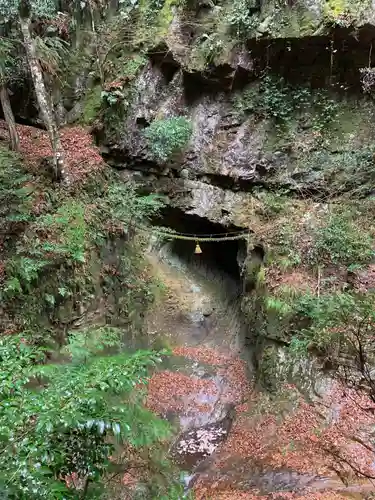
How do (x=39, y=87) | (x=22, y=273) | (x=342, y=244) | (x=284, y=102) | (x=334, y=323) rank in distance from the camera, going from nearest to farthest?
(x=334, y=323) < (x=22, y=273) < (x=342, y=244) < (x=39, y=87) < (x=284, y=102)

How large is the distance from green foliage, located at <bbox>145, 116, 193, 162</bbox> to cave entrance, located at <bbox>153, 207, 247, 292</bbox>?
171cm

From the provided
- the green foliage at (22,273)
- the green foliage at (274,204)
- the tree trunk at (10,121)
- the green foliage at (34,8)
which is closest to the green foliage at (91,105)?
the green foliage at (34,8)

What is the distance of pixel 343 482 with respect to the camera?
5469 millimetres

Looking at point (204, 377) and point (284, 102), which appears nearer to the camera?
point (204, 377)

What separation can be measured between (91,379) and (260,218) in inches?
342

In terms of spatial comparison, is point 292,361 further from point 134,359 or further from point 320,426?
point 134,359

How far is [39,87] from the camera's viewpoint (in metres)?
9.22

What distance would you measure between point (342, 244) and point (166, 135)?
5578 millimetres

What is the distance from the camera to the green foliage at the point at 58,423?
82.5 inches

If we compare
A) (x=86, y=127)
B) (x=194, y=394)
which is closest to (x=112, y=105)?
(x=86, y=127)

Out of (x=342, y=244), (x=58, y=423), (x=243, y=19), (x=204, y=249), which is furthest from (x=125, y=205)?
(x=58, y=423)

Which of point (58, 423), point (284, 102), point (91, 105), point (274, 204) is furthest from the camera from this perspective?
point (91, 105)

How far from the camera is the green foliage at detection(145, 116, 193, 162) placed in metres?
10.8

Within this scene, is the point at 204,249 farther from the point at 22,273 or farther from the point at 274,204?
the point at 22,273
